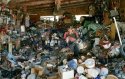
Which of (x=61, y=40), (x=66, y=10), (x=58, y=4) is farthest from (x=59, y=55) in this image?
(x=66, y=10)

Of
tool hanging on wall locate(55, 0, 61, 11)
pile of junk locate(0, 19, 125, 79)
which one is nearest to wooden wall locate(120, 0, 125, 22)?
pile of junk locate(0, 19, 125, 79)

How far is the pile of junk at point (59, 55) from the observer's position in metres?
4.96

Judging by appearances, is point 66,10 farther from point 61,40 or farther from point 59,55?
point 59,55

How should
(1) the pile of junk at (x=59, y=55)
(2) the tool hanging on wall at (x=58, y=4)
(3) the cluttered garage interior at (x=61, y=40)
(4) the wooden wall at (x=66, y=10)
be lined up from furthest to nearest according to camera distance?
(4) the wooden wall at (x=66, y=10)
(2) the tool hanging on wall at (x=58, y=4)
(3) the cluttered garage interior at (x=61, y=40)
(1) the pile of junk at (x=59, y=55)

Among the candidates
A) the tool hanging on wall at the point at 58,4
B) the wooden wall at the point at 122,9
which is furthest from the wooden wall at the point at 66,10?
the wooden wall at the point at 122,9

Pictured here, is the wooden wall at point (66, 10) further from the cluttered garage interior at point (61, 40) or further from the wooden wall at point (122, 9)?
the wooden wall at point (122, 9)

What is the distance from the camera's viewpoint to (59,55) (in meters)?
5.91

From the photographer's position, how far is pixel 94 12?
8.98 meters

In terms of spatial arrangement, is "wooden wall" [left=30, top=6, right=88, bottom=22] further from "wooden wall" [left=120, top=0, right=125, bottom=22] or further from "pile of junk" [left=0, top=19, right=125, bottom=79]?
"wooden wall" [left=120, top=0, right=125, bottom=22]

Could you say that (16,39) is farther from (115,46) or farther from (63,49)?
(115,46)

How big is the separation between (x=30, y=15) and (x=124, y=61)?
441 centimetres

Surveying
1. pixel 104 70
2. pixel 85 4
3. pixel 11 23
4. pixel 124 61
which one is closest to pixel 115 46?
pixel 124 61

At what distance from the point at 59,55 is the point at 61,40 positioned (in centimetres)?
107

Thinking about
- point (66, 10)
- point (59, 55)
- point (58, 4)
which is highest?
point (58, 4)
